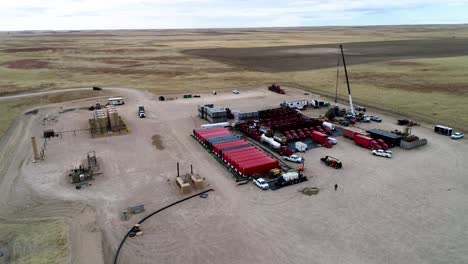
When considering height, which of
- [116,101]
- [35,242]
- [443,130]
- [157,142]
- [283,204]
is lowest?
[35,242]

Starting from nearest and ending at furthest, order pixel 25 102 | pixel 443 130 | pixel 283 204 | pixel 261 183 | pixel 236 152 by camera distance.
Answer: pixel 283 204, pixel 261 183, pixel 236 152, pixel 443 130, pixel 25 102

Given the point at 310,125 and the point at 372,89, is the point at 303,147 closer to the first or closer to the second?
the point at 310,125

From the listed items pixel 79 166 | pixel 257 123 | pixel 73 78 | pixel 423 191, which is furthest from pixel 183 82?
pixel 423 191

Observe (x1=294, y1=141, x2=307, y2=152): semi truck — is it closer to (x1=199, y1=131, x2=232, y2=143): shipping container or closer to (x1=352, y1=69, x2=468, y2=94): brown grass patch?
(x1=199, y1=131, x2=232, y2=143): shipping container

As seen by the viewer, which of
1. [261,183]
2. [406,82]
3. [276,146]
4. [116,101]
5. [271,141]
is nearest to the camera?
[261,183]

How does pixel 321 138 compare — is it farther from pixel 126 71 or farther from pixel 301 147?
pixel 126 71

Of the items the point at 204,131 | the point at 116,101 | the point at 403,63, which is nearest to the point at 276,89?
the point at 204,131

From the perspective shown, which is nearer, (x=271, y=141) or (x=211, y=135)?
(x=271, y=141)

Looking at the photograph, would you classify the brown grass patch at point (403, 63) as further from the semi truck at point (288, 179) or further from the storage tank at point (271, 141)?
the semi truck at point (288, 179)
